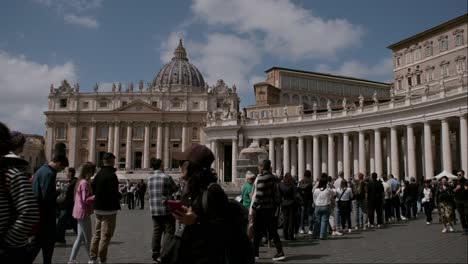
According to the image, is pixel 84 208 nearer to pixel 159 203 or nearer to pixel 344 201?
pixel 159 203

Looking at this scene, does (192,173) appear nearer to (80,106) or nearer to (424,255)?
(424,255)

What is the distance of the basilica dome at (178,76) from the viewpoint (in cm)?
11588

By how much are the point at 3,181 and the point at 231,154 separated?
61.3 metres

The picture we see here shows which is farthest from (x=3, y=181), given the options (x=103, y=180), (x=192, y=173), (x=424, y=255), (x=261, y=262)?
(x=424, y=255)

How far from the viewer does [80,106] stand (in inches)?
3610

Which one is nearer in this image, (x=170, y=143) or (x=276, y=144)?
(x=276, y=144)

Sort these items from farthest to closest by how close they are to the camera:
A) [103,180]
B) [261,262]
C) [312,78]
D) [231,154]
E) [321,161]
Answer: [312,78], [231,154], [321,161], [261,262], [103,180]

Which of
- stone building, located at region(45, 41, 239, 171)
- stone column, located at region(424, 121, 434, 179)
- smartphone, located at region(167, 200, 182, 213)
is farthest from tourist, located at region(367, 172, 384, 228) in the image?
stone building, located at region(45, 41, 239, 171)

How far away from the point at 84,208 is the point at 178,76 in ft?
363

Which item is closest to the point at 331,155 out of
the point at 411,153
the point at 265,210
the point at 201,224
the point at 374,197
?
the point at 411,153

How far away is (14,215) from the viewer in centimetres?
354

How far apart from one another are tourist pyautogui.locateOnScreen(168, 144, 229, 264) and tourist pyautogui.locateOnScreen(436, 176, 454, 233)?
528 inches

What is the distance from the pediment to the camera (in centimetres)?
8869

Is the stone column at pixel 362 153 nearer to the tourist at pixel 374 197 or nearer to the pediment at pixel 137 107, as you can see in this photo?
the tourist at pixel 374 197
